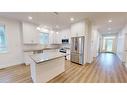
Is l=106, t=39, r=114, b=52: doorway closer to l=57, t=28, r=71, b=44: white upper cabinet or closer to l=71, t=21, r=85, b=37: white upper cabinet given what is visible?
l=57, t=28, r=71, b=44: white upper cabinet

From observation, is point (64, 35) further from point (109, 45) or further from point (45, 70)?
point (109, 45)

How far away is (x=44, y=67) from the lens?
2377mm

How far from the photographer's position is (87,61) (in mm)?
4832

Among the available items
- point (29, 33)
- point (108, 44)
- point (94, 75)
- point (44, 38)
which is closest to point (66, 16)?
point (29, 33)

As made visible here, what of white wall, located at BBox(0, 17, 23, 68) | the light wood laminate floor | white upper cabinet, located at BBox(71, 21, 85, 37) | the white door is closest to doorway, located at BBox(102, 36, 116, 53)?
the white door

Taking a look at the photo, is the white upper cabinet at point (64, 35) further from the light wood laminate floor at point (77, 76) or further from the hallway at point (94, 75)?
the light wood laminate floor at point (77, 76)

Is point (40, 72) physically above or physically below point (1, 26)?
below

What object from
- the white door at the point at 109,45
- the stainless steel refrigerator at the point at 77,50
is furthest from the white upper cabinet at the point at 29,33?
the white door at the point at 109,45

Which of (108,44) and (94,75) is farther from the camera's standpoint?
(108,44)

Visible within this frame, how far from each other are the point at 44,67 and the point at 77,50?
2.66 meters

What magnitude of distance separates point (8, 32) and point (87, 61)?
4894 mm

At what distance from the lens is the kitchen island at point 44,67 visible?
2180 millimetres
